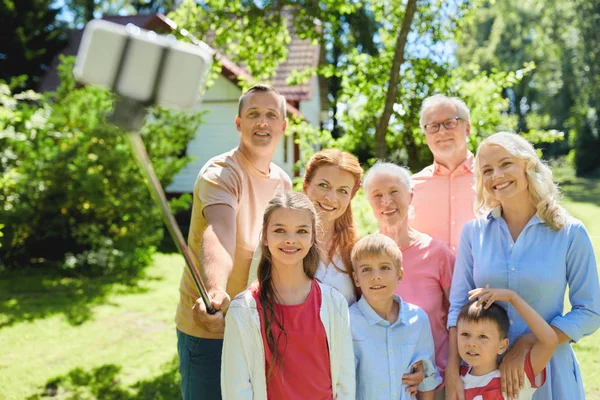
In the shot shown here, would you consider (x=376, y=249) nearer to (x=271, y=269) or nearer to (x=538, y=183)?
(x=271, y=269)

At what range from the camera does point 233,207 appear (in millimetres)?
2385

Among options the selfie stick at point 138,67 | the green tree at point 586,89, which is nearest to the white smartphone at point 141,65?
the selfie stick at point 138,67

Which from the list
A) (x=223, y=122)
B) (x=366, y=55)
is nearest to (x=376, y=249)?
(x=366, y=55)

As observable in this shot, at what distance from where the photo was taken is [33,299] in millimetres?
8266

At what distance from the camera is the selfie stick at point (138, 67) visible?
1208 millimetres

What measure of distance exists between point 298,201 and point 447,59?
4765 mm

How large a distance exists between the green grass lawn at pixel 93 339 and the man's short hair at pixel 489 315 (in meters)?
1.55

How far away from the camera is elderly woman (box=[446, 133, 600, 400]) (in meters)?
2.37

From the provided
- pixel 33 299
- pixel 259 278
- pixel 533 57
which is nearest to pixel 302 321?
pixel 259 278

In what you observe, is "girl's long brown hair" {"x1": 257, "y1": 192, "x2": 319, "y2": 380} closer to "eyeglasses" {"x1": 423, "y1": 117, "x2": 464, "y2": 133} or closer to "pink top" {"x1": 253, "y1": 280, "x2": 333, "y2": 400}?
"pink top" {"x1": 253, "y1": 280, "x2": 333, "y2": 400}

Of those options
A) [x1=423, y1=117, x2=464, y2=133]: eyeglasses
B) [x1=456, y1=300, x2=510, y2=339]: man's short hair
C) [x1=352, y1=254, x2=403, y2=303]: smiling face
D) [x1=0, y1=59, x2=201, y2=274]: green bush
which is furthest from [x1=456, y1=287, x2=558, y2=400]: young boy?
[x1=0, y1=59, x2=201, y2=274]: green bush

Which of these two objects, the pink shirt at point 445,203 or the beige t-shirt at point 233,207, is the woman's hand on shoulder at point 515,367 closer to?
the pink shirt at point 445,203

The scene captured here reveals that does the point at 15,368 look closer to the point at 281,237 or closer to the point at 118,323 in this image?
the point at 118,323

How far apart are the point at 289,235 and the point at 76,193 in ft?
27.0
